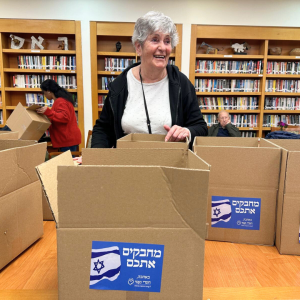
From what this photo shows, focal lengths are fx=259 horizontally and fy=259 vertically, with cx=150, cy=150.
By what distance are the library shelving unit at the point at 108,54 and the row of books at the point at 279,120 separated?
74.6 inches

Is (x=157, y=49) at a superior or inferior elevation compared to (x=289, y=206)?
superior

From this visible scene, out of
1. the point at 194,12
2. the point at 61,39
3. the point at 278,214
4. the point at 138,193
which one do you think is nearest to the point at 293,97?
the point at 194,12

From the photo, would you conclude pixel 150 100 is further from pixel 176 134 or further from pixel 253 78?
pixel 253 78

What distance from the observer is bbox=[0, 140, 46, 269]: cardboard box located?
0.78 metres

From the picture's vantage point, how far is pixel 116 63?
14.7ft

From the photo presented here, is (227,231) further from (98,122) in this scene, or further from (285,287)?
(98,122)

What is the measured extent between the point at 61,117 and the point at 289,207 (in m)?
3.14

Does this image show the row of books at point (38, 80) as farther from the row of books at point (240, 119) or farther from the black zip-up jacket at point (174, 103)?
the black zip-up jacket at point (174, 103)

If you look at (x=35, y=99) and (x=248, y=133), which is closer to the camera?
(x=35, y=99)

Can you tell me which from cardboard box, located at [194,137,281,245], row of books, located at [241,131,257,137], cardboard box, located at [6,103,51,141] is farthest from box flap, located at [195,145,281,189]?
row of books, located at [241,131,257,137]

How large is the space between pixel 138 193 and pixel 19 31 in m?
4.54

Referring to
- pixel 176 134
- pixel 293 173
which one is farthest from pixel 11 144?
pixel 293 173

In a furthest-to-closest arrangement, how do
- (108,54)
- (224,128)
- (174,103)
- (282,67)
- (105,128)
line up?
(282,67), (108,54), (224,128), (105,128), (174,103)

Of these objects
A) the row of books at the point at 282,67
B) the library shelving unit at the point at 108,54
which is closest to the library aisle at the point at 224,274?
the library shelving unit at the point at 108,54
